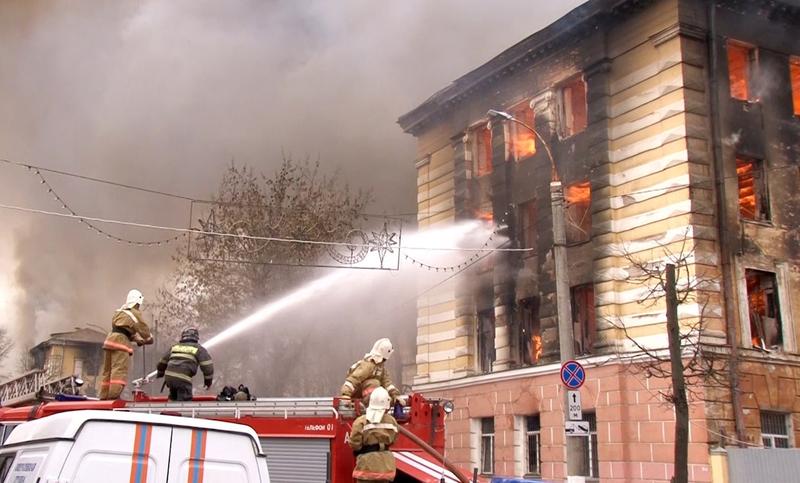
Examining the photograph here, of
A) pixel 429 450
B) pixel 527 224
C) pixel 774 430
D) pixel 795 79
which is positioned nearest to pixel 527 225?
pixel 527 224

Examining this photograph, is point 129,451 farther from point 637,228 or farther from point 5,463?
point 637,228

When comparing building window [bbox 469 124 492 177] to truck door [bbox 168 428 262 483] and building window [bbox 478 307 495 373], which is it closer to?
building window [bbox 478 307 495 373]

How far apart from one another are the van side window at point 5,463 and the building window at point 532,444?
607 inches

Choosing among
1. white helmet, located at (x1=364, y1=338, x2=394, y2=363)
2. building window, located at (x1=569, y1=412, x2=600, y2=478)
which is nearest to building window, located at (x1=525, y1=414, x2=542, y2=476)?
building window, located at (x1=569, y1=412, x2=600, y2=478)

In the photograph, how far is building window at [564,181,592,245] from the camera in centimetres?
1964

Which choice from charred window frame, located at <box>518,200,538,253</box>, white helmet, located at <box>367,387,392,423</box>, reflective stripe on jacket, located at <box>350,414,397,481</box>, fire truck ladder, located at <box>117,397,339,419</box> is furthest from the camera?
charred window frame, located at <box>518,200,538,253</box>

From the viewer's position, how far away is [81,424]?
17.5 feet

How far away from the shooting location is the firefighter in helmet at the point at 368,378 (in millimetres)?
9570

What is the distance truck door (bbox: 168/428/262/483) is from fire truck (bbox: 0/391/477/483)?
3.07m

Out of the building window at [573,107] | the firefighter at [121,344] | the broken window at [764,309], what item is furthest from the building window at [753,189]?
the firefighter at [121,344]

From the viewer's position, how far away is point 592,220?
19.4 meters

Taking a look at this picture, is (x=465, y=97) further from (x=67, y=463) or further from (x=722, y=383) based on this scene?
(x=67, y=463)

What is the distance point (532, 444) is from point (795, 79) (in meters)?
10.9

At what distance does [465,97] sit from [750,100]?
836 centimetres
